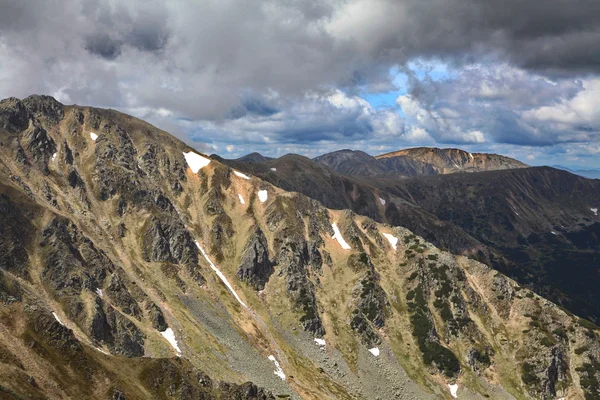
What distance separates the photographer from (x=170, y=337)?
527ft

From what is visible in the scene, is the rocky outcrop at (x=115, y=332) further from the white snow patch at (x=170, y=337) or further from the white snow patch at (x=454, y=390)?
the white snow patch at (x=454, y=390)

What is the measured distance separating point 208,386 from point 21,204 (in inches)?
4315

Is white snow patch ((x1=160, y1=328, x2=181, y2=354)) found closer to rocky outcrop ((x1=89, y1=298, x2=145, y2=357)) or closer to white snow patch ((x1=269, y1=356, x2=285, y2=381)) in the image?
rocky outcrop ((x1=89, y1=298, x2=145, y2=357))

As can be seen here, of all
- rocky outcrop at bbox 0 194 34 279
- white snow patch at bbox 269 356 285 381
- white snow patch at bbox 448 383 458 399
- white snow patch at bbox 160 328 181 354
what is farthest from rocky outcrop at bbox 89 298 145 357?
white snow patch at bbox 448 383 458 399

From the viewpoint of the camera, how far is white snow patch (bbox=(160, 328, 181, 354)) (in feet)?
510

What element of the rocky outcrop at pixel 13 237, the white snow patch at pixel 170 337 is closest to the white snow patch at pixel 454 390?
the white snow patch at pixel 170 337

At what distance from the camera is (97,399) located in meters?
91.5

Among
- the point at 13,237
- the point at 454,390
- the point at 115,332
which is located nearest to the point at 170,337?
the point at 115,332

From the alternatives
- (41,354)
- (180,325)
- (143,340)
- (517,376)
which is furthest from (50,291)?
(517,376)

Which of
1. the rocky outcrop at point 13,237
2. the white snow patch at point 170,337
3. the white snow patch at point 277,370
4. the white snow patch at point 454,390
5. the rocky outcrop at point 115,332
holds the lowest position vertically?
the white snow patch at point 454,390

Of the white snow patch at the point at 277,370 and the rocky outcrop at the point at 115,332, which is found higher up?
the rocky outcrop at the point at 115,332

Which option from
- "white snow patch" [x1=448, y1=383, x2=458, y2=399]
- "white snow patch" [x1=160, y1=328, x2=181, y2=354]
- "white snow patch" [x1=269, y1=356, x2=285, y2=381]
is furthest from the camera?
"white snow patch" [x1=448, y1=383, x2=458, y2=399]

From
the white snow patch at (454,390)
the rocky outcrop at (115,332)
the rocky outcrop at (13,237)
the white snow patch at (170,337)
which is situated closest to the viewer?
the rocky outcrop at (115,332)

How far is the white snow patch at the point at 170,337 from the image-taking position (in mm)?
155500
